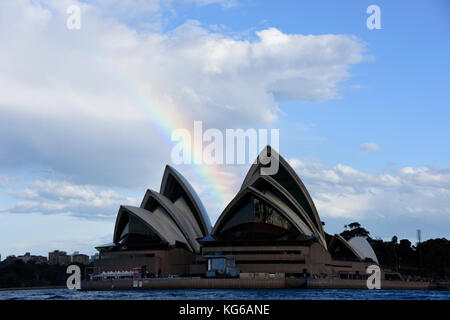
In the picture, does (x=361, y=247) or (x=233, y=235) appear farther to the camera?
(x=361, y=247)

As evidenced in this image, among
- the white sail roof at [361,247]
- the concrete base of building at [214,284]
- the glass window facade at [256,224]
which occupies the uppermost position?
the glass window facade at [256,224]

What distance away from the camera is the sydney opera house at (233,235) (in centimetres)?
8394

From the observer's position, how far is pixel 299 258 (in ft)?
275

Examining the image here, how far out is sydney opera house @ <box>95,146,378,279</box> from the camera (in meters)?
83.9

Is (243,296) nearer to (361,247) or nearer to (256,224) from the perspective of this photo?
(256,224)

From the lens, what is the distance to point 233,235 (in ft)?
292

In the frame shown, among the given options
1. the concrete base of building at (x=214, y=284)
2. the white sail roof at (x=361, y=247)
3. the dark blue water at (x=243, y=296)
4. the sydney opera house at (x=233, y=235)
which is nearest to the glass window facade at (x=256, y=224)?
the sydney opera house at (x=233, y=235)

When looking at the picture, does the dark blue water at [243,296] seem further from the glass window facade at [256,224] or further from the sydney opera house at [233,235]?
the glass window facade at [256,224]

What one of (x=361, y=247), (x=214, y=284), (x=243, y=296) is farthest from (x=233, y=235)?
(x=243, y=296)
